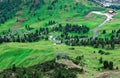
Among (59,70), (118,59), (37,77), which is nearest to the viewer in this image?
(37,77)

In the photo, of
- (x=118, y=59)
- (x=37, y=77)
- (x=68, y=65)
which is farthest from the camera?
(x=118, y=59)

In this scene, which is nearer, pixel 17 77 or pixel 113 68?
pixel 17 77

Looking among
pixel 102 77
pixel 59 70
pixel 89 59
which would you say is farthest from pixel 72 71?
pixel 89 59

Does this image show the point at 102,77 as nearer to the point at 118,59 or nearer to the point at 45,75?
the point at 45,75

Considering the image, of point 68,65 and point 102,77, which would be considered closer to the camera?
point 102,77

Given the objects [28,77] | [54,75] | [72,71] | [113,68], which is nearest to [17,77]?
[28,77]

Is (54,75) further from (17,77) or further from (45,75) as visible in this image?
(17,77)

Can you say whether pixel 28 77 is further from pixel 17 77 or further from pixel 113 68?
pixel 113 68

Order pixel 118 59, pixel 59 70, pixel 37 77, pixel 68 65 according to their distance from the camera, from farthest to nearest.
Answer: pixel 118 59 < pixel 68 65 < pixel 59 70 < pixel 37 77
